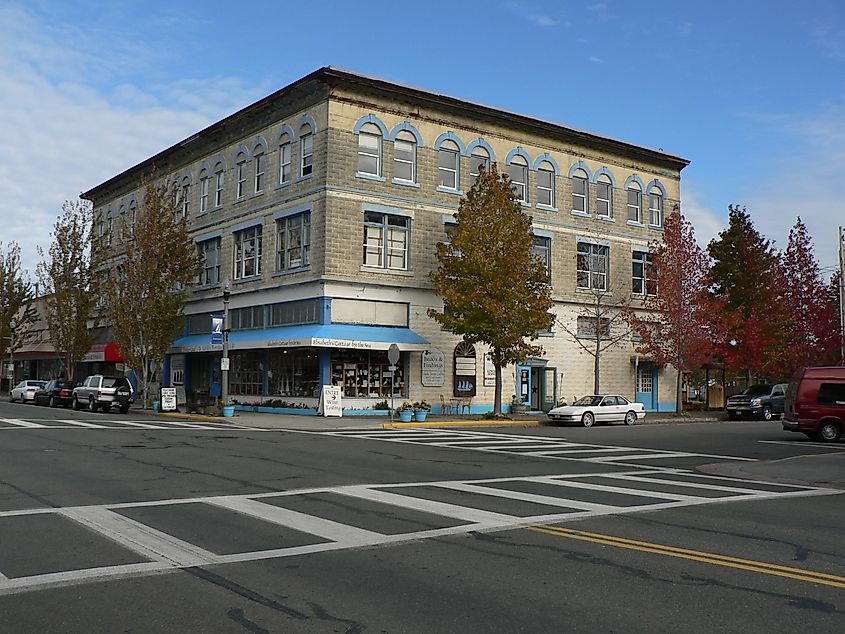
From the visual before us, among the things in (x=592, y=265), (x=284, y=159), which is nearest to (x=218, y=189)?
(x=284, y=159)

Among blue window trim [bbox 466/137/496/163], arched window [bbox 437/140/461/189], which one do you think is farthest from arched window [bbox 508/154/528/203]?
arched window [bbox 437/140/461/189]

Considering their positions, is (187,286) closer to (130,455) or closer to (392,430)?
(392,430)

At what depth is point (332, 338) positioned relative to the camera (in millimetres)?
34125

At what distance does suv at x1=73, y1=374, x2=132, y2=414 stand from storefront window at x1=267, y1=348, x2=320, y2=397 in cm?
677

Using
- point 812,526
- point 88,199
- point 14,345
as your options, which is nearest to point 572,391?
point 812,526

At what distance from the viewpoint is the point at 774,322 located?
45.0 m

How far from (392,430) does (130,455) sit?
12496 mm

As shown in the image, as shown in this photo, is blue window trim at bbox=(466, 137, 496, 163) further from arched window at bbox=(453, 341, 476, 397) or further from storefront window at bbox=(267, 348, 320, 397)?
storefront window at bbox=(267, 348, 320, 397)

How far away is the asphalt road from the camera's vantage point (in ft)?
20.4

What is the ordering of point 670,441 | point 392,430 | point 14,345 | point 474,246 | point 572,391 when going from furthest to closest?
point 14,345 < point 572,391 < point 474,246 < point 392,430 < point 670,441

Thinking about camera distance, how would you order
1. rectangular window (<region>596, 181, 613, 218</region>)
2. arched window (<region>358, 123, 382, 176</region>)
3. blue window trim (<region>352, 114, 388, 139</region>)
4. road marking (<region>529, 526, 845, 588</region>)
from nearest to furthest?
road marking (<region>529, 526, 845, 588</region>) < blue window trim (<region>352, 114, 388, 139</region>) < arched window (<region>358, 123, 382, 176</region>) < rectangular window (<region>596, 181, 613, 218</region>)

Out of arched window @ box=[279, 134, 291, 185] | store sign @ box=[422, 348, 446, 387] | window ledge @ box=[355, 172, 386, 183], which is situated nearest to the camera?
window ledge @ box=[355, 172, 386, 183]

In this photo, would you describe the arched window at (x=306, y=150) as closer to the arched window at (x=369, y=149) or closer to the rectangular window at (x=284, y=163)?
the rectangular window at (x=284, y=163)

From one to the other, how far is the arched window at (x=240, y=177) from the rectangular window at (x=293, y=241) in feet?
14.0
